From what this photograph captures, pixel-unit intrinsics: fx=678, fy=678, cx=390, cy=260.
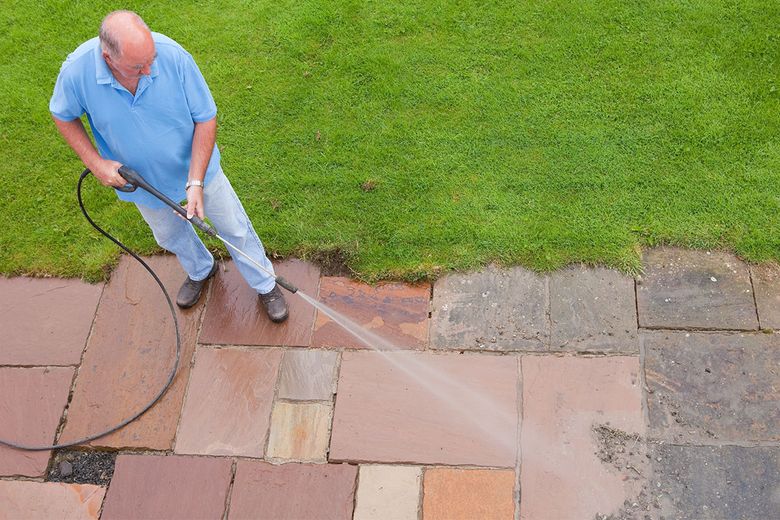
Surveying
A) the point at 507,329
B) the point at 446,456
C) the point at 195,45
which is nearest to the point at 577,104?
the point at 507,329

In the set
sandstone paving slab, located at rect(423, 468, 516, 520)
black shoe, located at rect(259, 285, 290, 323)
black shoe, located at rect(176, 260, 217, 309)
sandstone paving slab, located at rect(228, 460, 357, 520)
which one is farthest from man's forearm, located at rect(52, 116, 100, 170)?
sandstone paving slab, located at rect(423, 468, 516, 520)

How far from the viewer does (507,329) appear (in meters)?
3.88

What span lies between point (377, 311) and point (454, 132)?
4.78 ft

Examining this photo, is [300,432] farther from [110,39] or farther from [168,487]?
[110,39]

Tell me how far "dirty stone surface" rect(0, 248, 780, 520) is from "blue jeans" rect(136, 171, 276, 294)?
259 mm

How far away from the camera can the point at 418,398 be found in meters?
3.70

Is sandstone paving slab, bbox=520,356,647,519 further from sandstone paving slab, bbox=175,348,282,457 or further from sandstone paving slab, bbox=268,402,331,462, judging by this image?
sandstone paving slab, bbox=175,348,282,457

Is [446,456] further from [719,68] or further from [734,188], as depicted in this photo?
[719,68]

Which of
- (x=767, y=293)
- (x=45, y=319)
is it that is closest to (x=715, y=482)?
(x=767, y=293)

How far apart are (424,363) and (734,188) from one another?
7.41 feet

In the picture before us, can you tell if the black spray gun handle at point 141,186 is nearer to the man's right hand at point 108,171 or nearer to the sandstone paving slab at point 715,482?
the man's right hand at point 108,171

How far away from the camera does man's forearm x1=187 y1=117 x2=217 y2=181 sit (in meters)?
3.12

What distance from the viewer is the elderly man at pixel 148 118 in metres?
2.75

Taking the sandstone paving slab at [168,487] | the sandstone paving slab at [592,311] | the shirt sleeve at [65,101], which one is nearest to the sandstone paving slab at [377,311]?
the sandstone paving slab at [592,311]
